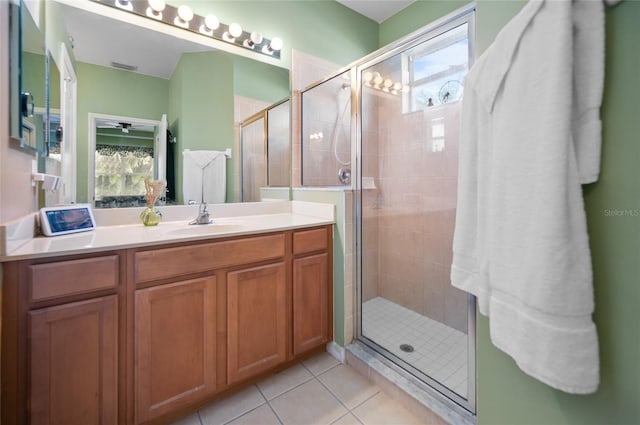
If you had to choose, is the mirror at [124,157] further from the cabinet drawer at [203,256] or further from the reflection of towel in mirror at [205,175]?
the cabinet drawer at [203,256]

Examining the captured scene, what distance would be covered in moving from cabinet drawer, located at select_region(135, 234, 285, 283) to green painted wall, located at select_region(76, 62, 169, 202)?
0.70 meters

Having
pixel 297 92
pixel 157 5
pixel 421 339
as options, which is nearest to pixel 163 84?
pixel 157 5

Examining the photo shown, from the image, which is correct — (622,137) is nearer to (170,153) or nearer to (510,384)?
(510,384)

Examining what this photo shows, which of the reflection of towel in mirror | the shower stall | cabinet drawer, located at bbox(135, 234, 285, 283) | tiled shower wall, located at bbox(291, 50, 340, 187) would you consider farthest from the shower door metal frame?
the reflection of towel in mirror

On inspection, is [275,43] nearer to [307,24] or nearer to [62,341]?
[307,24]

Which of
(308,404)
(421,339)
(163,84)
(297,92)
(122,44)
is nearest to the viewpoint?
(308,404)

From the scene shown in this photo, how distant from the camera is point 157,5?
5.28ft

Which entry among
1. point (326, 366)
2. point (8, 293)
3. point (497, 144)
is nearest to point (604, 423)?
point (497, 144)

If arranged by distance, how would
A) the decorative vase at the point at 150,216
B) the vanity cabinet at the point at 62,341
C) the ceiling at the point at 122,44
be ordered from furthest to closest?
the decorative vase at the point at 150,216 → the ceiling at the point at 122,44 → the vanity cabinet at the point at 62,341

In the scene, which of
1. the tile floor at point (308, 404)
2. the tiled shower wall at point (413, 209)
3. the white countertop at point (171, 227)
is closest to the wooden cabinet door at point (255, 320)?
the tile floor at point (308, 404)

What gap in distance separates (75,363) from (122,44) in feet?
5.28

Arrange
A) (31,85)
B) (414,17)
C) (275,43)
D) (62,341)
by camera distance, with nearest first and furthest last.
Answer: (62,341) < (31,85) < (275,43) < (414,17)

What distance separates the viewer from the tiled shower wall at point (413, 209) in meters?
2.04

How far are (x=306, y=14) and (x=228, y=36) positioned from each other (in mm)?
753
